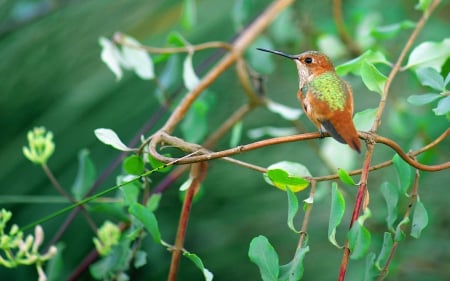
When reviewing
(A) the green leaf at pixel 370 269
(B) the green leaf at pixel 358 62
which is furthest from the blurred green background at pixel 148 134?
(A) the green leaf at pixel 370 269

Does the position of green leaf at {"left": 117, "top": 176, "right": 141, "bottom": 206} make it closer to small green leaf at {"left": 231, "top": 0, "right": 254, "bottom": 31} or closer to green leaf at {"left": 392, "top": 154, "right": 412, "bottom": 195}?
green leaf at {"left": 392, "top": 154, "right": 412, "bottom": 195}

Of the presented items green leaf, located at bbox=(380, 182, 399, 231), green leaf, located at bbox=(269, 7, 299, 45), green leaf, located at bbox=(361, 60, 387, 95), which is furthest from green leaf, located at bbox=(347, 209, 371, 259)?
green leaf, located at bbox=(269, 7, 299, 45)

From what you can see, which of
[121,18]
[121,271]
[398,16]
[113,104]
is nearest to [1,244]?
[121,271]

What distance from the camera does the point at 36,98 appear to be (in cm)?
147

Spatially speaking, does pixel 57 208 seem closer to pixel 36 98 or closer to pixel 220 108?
pixel 36 98

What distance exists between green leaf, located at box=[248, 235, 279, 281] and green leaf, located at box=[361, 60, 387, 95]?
0.80 feet

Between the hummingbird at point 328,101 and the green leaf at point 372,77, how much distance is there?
4cm

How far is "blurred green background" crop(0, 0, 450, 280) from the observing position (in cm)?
144

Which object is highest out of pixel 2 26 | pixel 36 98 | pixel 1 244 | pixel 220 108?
pixel 2 26

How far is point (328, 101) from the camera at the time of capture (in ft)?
3.47

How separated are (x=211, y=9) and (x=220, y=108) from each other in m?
0.29

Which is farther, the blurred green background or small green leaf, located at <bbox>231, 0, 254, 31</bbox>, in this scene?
small green leaf, located at <bbox>231, 0, 254, 31</bbox>

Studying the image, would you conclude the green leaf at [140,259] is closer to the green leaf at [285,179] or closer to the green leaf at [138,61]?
the green leaf at [285,179]

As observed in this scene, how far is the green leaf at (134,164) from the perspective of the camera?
3.18 ft
